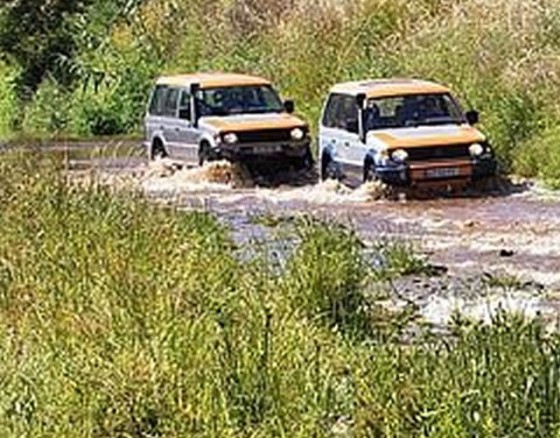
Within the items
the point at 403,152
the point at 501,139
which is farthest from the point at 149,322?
the point at 501,139

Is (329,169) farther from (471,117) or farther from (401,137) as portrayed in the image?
(471,117)

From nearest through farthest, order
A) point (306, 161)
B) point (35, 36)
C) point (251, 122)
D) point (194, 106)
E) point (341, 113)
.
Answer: point (341, 113)
point (251, 122)
point (306, 161)
point (194, 106)
point (35, 36)

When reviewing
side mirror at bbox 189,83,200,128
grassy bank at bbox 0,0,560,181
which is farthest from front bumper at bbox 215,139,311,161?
grassy bank at bbox 0,0,560,181

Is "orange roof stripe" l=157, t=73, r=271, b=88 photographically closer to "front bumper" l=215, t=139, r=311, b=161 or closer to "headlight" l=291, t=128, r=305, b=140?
"front bumper" l=215, t=139, r=311, b=161

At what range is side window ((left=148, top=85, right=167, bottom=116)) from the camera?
30797 mm

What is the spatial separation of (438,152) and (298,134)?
4.52 meters

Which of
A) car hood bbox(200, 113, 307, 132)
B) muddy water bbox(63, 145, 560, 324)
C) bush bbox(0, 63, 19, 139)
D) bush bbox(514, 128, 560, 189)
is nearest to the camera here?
muddy water bbox(63, 145, 560, 324)

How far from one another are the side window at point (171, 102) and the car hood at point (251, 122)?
118cm

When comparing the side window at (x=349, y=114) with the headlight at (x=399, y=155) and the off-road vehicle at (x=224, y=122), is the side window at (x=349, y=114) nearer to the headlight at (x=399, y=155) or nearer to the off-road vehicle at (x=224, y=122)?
the headlight at (x=399, y=155)

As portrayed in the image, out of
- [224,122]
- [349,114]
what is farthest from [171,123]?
[349,114]

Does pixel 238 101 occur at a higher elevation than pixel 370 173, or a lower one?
lower

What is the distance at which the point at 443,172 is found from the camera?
80.1 feet

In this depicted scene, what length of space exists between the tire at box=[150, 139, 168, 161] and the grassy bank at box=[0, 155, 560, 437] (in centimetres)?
1676

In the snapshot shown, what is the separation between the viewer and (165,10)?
48250 mm
